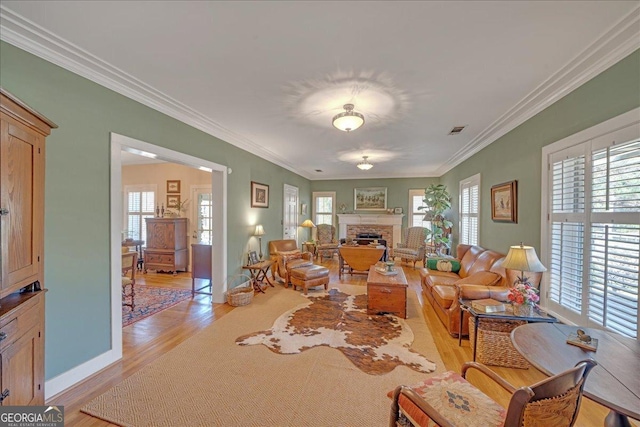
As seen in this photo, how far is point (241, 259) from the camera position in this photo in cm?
466

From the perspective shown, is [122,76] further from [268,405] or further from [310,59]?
[268,405]

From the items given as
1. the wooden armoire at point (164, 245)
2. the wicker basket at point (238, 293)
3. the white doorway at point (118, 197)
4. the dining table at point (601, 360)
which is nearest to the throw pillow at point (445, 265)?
the dining table at point (601, 360)

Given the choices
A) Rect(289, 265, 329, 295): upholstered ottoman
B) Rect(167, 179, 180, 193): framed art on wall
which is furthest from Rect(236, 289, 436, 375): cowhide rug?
Rect(167, 179, 180, 193): framed art on wall

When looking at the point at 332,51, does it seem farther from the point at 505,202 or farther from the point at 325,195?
the point at 325,195

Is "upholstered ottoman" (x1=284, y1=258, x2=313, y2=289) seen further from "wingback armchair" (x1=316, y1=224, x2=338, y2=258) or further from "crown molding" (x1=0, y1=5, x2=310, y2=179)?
"wingback armchair" (x1=316, y1=224, x2=338, y2=258)

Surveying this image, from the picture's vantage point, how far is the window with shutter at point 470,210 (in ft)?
15.3

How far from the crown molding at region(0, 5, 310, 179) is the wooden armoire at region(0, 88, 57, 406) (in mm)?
714

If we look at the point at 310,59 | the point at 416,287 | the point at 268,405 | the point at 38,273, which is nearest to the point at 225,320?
the point at 268,405

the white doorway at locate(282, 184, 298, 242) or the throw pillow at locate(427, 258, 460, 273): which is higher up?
the white doorway at locate(282, 184, 298, 242)

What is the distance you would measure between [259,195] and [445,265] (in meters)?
3.69

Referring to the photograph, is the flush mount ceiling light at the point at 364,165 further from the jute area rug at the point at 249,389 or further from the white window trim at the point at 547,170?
the jute area rug at the point at 249,389

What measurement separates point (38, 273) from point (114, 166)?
3.78ft

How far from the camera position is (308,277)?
15.0ft

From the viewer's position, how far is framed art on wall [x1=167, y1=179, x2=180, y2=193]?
20.3 feet
